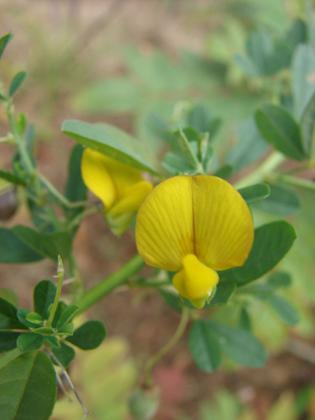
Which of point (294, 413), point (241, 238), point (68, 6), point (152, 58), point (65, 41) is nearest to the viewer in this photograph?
point (241, 238)

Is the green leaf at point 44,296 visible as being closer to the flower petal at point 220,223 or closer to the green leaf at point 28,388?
the green leaf at point 28,388

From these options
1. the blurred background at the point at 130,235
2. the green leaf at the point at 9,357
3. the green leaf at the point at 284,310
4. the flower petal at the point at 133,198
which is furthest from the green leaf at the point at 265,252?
the blurred background at the point at 130,235

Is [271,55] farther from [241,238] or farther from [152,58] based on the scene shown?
[152,58]

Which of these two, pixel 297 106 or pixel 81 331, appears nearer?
pixel 81 331

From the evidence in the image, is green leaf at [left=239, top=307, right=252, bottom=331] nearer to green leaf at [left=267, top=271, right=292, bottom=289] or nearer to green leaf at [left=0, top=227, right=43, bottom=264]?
green leaf at [left=267, top=271, right=292, bottom=289]

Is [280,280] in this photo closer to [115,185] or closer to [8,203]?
[115,185]

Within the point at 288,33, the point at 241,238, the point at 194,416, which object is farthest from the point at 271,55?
the point at 194,416
